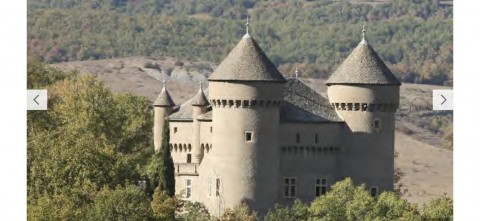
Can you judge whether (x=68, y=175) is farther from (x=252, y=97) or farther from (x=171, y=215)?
(x=252, y=97)

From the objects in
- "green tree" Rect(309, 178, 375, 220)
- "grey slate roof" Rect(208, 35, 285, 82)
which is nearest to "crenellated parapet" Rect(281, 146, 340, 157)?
"grey slate roof" Rect(208, 35, 285, 82)

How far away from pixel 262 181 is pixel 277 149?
1.78 meters

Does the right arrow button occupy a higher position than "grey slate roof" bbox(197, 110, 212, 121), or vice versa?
the right arrow button

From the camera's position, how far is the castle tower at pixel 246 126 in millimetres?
87562

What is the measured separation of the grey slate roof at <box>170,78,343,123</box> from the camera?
89438 mm

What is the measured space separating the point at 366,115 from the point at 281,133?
4083 mm

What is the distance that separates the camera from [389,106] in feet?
297

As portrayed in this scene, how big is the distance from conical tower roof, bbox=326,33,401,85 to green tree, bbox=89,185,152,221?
18.8 metres

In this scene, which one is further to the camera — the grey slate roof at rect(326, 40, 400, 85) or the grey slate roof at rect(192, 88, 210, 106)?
the grey slate roof at rect(192, 88, 210, 106)

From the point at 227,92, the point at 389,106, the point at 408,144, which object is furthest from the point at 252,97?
the point at 408,144

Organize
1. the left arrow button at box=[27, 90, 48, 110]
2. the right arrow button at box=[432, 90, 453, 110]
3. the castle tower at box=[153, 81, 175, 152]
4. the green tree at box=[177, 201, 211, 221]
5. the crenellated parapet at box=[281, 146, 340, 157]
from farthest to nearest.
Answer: the castle tower at box=[153, 81, 175, 152] → the crenellated parapet at box=[281, 146, 340, 157] → the green tree at box=[177, 201, 211, 221] → the right arrow button at box=[432, 90, 453, 110] → the left arrow button at box=[27, 90, 48, 110]

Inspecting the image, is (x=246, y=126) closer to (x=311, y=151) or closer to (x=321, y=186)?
(x=311, y=151)

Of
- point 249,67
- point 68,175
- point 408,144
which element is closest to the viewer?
point 68,175

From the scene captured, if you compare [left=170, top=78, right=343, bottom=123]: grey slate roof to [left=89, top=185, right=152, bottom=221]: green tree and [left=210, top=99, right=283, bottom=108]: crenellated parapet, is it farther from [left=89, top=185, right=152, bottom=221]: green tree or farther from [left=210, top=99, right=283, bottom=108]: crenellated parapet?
[left=89, top=185, right=152, bottom=221]: green tree
